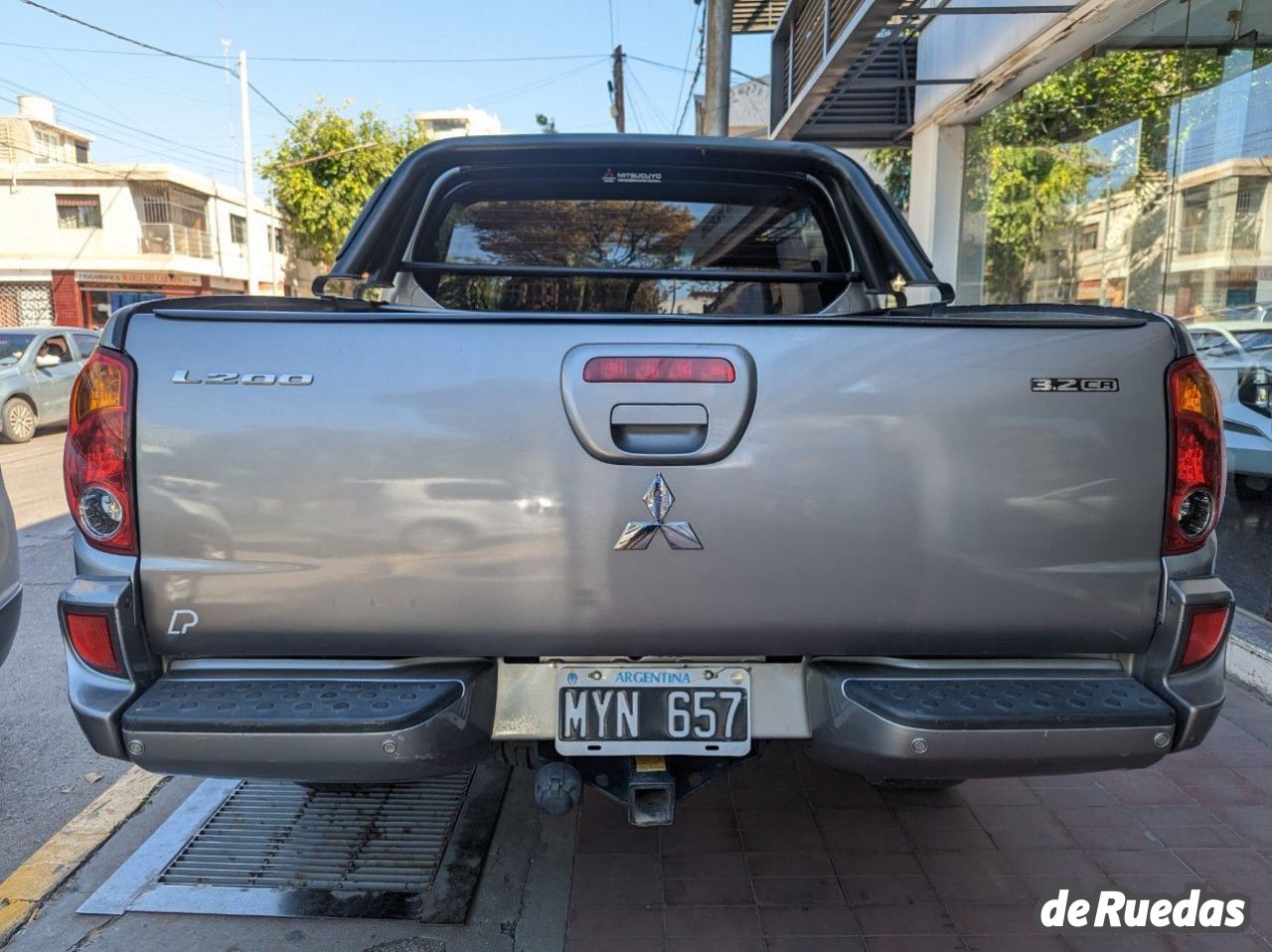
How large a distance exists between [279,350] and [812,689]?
4.40 feet

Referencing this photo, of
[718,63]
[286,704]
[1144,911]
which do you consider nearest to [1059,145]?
[718,63]

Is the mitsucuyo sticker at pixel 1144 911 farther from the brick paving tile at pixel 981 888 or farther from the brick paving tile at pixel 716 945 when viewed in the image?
the brick paving tile at pixel 716 945

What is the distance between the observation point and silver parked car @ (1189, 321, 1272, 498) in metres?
4.61

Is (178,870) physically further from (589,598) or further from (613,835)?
(589,598)

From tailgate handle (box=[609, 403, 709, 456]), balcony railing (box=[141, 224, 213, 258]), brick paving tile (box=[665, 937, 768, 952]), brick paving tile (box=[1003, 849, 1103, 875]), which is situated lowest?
brick paving tile (box=[1003, 849, 1103, 875])

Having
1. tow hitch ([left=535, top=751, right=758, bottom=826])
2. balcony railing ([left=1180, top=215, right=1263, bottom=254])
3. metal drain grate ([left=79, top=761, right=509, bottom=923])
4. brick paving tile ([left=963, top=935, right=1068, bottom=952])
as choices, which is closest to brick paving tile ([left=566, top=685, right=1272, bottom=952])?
brick paving tile ([left=963, top=935, right=1068, bottom=952])

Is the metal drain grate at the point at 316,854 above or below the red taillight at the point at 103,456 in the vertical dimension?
below

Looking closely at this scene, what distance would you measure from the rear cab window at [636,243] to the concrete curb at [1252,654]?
2.72 meters

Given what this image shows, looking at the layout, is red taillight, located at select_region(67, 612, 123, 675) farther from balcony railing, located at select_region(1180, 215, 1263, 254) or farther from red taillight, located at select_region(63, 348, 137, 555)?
balcony railing, located at select_region(1180, 215, 1263, 254)

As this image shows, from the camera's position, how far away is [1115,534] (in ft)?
6.15

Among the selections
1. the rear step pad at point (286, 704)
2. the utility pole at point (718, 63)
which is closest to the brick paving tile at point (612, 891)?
the rear step pad at point (286, 704)

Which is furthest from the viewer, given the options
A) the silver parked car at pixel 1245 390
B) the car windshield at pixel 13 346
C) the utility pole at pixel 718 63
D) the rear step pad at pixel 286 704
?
the car windshield at pixel 13 346

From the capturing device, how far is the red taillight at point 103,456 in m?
1.82

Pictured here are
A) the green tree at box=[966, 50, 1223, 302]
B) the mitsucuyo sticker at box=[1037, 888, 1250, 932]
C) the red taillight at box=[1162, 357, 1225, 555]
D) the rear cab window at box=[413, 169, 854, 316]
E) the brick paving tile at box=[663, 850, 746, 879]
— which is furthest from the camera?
the green tree at box=[966, 50, 1223, 302]
